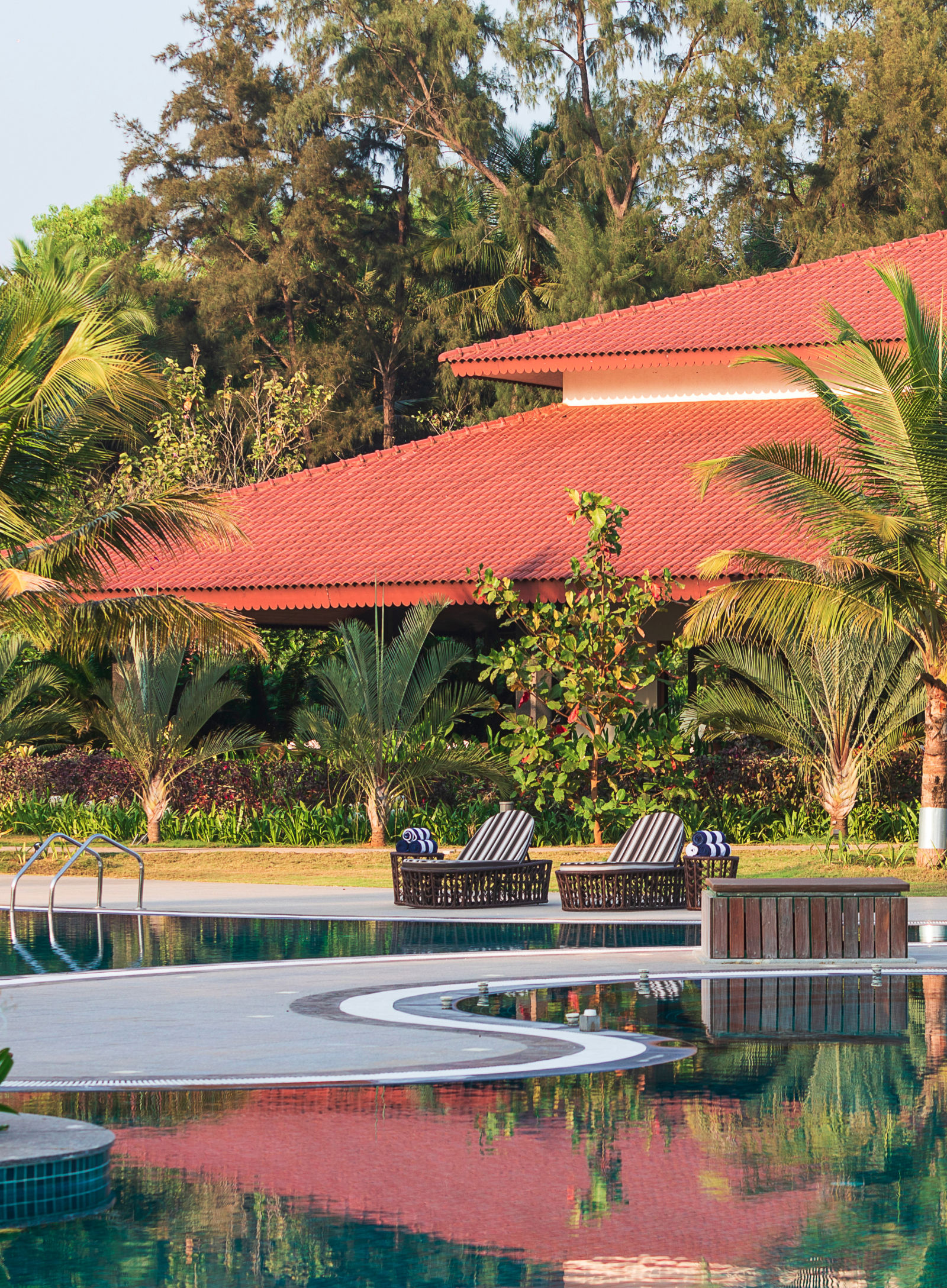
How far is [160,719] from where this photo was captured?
2289 centimetres

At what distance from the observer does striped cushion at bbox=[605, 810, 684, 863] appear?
17000mm

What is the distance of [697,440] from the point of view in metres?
26.0

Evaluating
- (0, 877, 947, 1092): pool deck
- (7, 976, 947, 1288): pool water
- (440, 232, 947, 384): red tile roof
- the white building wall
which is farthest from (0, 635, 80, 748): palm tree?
(7, 976, 947, 1288): pool water

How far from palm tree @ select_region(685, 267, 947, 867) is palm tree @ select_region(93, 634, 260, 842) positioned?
697 centimetres

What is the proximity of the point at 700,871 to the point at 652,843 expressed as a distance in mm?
614

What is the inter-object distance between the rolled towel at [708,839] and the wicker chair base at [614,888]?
0.57 meters

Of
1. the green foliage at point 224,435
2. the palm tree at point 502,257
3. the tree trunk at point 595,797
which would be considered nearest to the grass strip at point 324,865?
the tree trunk at point 595,797

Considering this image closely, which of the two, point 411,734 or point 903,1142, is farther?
point 411,734

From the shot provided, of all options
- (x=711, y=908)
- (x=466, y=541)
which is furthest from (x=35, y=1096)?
(x=466, y=541)

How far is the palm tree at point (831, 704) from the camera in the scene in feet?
67.7

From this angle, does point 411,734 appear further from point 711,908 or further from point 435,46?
point 435,46

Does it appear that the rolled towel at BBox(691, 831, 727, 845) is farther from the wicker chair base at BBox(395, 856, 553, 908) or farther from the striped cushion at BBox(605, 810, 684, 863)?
the wicker chair base at BBox(395, 856, 553, 908)

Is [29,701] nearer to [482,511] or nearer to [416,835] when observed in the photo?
[482,511]

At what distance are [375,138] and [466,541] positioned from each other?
25437 mm
